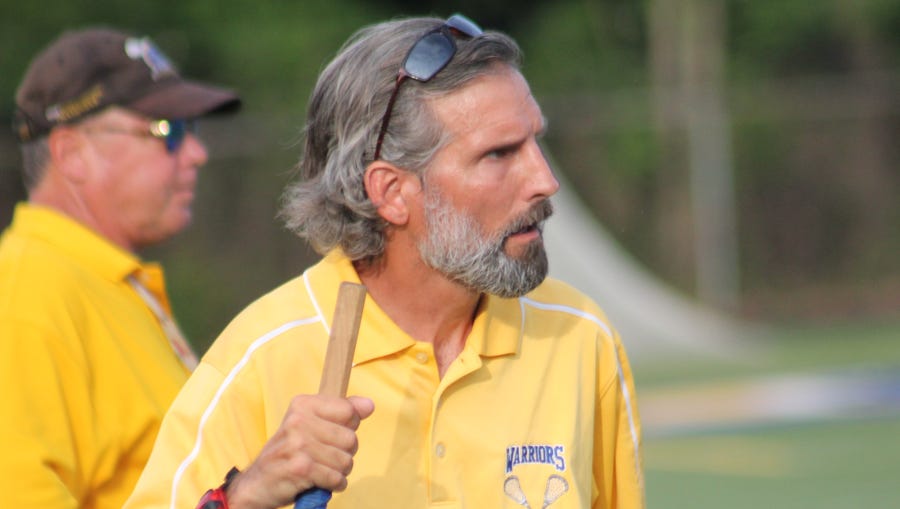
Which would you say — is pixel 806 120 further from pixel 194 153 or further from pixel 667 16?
pixel 194 153

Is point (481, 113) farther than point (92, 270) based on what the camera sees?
No

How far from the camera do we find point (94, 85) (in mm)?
4250

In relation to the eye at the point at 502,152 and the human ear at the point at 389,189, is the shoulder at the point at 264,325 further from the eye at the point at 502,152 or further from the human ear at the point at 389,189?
the eye at the point at 502,152

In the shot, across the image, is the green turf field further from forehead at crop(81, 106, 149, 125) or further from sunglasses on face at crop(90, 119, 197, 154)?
forehead at crop(81, 106, 149, 125)

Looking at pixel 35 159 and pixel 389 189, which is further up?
pixel 35 159

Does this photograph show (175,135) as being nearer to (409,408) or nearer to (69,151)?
(69,151)

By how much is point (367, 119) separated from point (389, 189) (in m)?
0.17

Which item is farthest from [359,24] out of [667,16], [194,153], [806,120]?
[194,153]

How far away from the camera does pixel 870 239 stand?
19.7 m

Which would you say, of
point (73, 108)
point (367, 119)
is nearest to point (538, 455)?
point (367, 119)

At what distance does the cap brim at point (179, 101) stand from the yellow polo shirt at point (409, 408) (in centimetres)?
120

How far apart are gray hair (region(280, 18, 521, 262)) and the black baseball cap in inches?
40.8

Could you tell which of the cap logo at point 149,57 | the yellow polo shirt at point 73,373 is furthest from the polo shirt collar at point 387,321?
the cap logo at point 149,57

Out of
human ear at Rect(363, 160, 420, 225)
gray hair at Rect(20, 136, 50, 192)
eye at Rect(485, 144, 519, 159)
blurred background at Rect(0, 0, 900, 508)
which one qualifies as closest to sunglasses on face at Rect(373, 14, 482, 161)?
human ear at Rect(363, 160, 420, 225)
